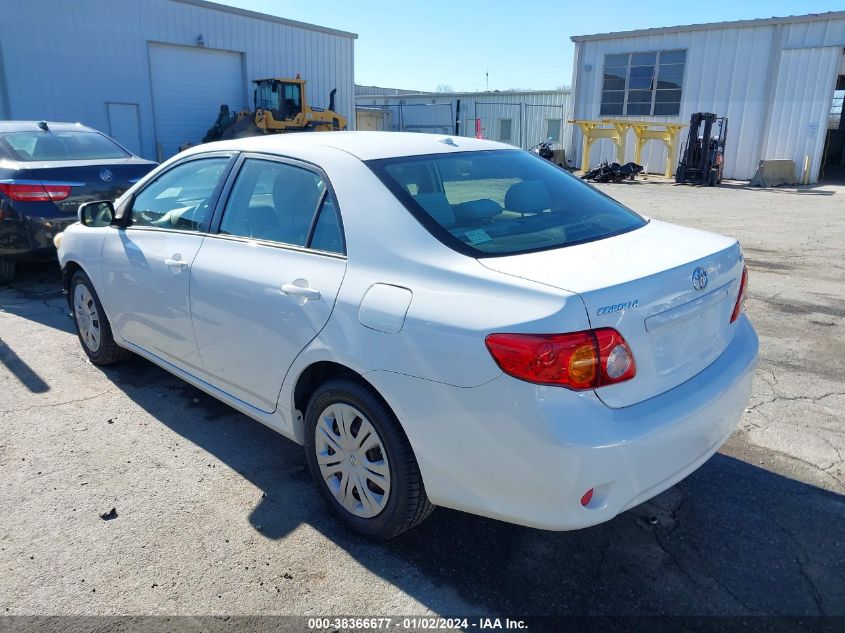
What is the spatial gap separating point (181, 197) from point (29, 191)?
352 cm

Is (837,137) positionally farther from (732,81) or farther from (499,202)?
(499,202)

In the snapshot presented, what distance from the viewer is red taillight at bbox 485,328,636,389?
209cm

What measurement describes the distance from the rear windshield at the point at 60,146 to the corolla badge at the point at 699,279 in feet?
23.0

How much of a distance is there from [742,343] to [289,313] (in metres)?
2.01

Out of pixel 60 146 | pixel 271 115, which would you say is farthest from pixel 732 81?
pixel 60 146

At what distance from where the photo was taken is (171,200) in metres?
3.96

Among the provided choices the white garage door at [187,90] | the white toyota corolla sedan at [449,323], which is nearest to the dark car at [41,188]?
the white toyota corolla sedan at [449,323]

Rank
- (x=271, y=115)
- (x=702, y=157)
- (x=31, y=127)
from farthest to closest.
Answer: (x=271, y=115) → (x=702, y=157) → (x=31, y=127)

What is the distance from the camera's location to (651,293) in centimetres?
227

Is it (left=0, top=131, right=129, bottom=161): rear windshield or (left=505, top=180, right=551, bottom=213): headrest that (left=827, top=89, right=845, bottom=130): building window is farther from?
(left=505, top=180, right=551, bottom=213): headrest

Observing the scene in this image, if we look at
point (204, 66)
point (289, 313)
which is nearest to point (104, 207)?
point (289, 313)

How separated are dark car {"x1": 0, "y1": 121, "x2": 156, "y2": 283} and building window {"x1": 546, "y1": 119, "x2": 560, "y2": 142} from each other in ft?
94.0

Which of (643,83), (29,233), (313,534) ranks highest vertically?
(643,83)

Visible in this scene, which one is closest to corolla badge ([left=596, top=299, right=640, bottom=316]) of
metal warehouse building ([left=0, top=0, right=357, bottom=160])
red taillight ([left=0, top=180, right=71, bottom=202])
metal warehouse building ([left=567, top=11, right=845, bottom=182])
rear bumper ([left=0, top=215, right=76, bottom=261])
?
rear bumper ([left=0, top=215, right=76, bottom=261])
